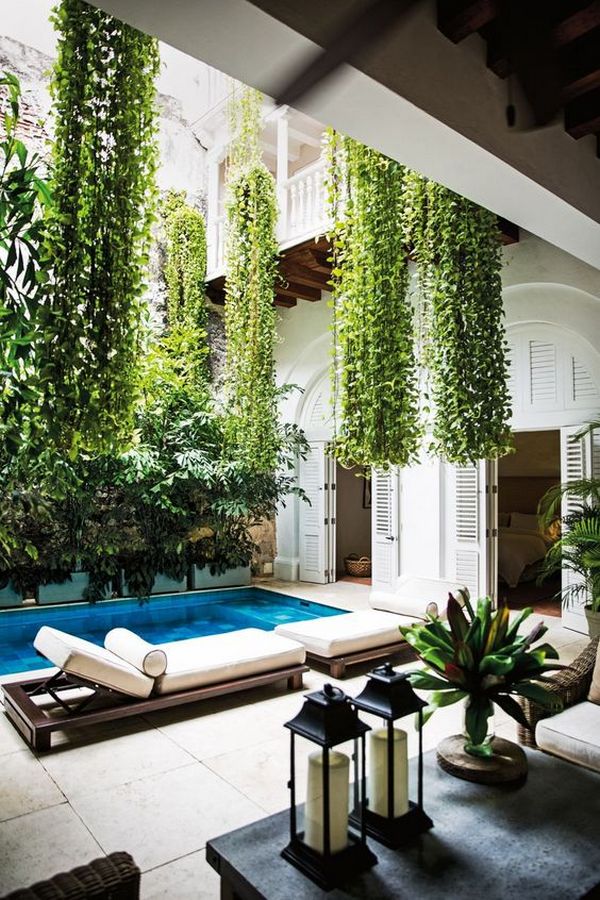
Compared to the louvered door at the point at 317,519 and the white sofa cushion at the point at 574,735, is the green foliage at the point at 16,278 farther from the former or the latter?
the louvered door at the point at 317,519

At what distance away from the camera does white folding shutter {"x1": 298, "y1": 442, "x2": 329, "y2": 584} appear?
32.4 ft

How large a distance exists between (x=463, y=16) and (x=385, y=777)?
2.97m

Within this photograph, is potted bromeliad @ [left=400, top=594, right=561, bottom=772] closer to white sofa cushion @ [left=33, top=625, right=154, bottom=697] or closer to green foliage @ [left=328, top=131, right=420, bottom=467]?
white sofa cushion @ [left=33, top=625, right=154, bottom=697]

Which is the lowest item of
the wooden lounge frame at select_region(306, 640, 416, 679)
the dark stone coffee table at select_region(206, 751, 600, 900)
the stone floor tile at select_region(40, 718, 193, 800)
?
the stone floor tile at select_region(40, 718, 193, 800)

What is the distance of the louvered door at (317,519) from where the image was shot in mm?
9883

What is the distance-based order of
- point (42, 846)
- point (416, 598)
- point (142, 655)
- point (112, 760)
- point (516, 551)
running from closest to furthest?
point (42, 846)
point (112, 760)
point (142, 655)
point (416, 598)
point (516, 551)

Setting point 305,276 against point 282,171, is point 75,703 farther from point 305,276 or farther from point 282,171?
point 282,171

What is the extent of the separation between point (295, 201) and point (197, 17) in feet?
22.7

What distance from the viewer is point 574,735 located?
2787mm

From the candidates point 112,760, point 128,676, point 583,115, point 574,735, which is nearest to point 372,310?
point 583,115

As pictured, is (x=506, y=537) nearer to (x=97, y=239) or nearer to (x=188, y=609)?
(x=188, y=609)

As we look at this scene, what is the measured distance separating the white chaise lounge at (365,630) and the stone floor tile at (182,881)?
A: 2.54 m

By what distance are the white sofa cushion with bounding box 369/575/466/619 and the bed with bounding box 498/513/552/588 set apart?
8.36 ft

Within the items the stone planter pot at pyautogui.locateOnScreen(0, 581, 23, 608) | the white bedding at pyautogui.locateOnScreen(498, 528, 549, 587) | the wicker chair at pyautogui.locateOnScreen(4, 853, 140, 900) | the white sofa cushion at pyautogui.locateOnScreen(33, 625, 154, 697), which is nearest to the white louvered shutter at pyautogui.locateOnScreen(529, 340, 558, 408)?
the white bedding at pyautogui.locateOnScreen(498, 528, 549, 587)
